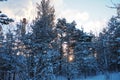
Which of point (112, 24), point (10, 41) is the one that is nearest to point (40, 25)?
point (10, 41)

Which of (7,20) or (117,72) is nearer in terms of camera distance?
(7,20)

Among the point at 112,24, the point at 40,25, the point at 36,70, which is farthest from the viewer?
the point at 112,24

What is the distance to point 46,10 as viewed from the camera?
4256 cm

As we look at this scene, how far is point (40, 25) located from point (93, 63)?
17.4m

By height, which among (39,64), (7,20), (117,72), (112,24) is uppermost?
(112,24)

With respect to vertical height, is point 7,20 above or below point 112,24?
below

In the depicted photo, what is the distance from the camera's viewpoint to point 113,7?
25.7ft

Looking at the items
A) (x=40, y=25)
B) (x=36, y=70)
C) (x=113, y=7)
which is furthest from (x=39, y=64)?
(x=40, y=25)

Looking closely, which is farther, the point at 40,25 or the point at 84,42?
the point at 84,42

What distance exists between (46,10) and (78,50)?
28.8 ft

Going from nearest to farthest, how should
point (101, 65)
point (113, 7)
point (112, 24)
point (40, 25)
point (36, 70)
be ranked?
point (113, 7)
point (36, 70)
point (40, 25)
point (101, 65)
point (112, 24)

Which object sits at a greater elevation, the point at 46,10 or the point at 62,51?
the point at 46,10

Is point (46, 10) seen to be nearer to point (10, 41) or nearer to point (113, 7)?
point (10, 41)

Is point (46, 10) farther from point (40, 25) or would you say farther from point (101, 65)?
point (101, 65)
